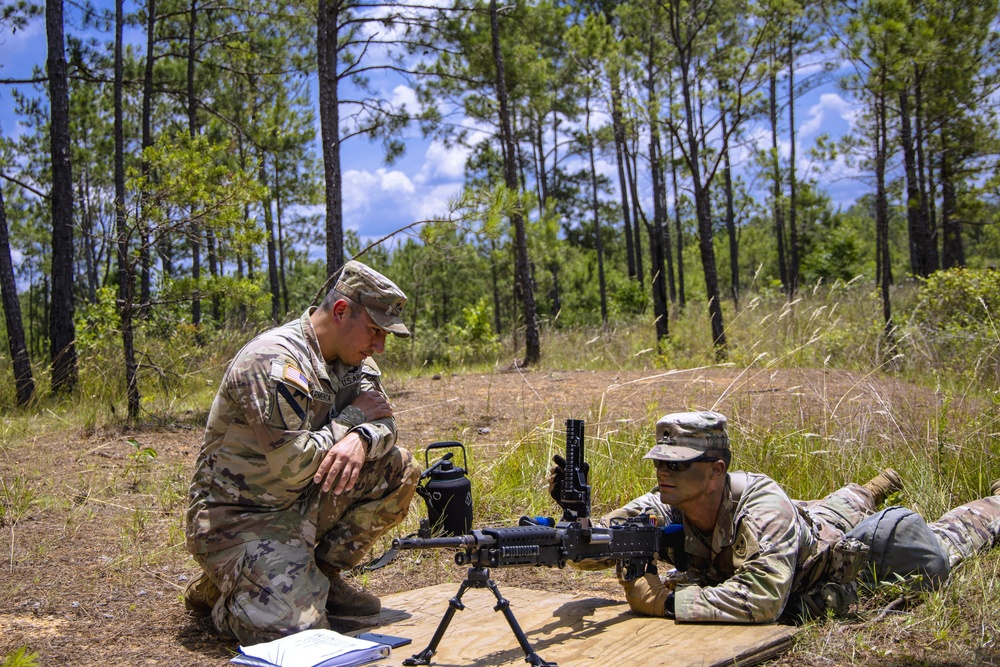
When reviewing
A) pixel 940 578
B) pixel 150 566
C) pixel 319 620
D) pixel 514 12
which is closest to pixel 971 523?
pixel 940 578

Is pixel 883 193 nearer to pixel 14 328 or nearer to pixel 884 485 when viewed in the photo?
pixel 884 485

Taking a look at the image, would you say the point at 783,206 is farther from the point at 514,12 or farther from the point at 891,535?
the point at 891,535

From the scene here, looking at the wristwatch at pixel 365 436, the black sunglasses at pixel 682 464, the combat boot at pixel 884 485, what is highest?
the wristwatch at pixel 365 436

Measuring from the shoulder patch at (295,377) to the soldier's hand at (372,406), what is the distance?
0.37 m

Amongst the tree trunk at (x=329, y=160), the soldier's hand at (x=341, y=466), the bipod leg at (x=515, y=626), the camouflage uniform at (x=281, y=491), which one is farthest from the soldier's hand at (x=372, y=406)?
the tree trunk at (x=329, y=160)

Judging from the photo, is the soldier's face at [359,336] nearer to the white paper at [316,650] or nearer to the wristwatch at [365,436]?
the wristwatch at [365,436]

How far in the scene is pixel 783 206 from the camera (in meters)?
27.6

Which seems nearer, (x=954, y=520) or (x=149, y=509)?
(x=954, y=520)

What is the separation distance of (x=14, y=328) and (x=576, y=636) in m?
8.74

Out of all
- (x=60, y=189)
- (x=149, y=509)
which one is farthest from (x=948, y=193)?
(x=149, y=509)

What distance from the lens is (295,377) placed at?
2877mm

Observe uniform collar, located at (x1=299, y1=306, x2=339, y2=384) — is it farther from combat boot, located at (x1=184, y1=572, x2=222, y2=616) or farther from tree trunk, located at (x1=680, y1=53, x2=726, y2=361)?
tree trunk, located at (x1=680, y1=53, x2=726, y2=361)

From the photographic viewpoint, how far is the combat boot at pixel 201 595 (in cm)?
317

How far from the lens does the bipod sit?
7.97 ft
